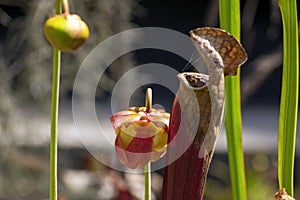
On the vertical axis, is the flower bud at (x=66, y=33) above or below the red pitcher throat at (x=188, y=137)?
above

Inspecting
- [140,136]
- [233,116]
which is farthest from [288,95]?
[140,136]

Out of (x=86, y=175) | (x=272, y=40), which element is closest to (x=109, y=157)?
(x=86, y=175)

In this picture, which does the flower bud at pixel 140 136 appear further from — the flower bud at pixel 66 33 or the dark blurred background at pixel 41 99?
the dark blurred background at pixel 41 99

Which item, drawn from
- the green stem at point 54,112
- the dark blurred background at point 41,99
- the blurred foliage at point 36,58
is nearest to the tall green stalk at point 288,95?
the green stem at point 54,112

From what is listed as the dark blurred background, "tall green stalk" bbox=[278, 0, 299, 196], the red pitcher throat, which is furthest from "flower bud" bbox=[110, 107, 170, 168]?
the dark blurred background

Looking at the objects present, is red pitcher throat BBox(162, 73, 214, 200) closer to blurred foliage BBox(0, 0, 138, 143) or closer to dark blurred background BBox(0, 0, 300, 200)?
dark blurred background BBox(0, 0, 300, 200)

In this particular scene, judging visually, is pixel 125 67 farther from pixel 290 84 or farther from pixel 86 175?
pixel 290 84
